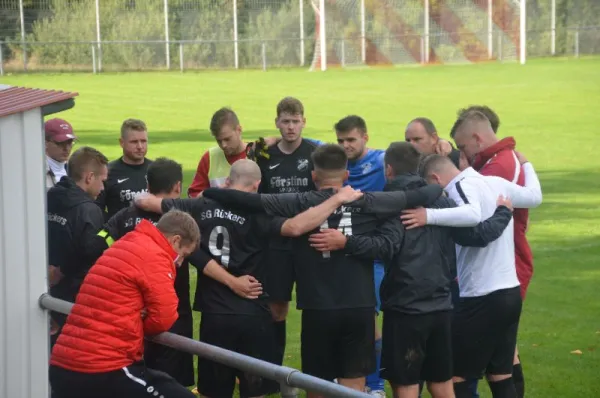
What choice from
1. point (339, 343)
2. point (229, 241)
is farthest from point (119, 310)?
point (339, 343)

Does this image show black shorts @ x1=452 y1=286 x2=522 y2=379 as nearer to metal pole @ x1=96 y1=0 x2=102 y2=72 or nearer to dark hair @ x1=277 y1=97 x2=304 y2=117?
dark hair @ x1=277 y1=97 x2=304 y2=117

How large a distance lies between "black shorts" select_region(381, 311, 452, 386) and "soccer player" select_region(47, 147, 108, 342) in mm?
1935

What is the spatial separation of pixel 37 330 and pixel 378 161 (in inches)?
130

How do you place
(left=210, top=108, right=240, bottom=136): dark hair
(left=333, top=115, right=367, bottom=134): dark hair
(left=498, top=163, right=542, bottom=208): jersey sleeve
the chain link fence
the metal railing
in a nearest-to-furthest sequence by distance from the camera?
the metal railing → (left=498, top=163, right=542, bottom=208): jersey sleeve → (left=333, top=115, right=367, bottom=134): dark hair → (left=210, top=108, right=240, bottom=136): dark hair → the chain link fence

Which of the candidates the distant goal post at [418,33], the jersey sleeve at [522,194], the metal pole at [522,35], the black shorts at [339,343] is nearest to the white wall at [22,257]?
the black shorts at [339,343]

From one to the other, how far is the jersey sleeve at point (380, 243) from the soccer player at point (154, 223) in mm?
1162

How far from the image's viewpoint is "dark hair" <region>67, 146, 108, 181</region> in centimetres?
718

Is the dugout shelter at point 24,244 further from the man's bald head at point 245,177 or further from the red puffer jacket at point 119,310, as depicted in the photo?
the man's bald head at point 245,177

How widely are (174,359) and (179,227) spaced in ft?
5.79

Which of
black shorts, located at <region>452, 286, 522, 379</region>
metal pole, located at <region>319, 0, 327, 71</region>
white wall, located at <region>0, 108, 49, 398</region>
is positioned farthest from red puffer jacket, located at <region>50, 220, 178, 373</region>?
metal pole, located at <region>319, 0, 327, 71</region>

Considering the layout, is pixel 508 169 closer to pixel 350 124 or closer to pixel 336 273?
pixel 350 124

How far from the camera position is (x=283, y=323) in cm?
838

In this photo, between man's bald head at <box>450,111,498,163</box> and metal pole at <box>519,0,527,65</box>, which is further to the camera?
metal pole at <box>519,0,527,65</box>

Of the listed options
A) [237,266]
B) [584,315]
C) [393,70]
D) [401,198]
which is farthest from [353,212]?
[393,70]
